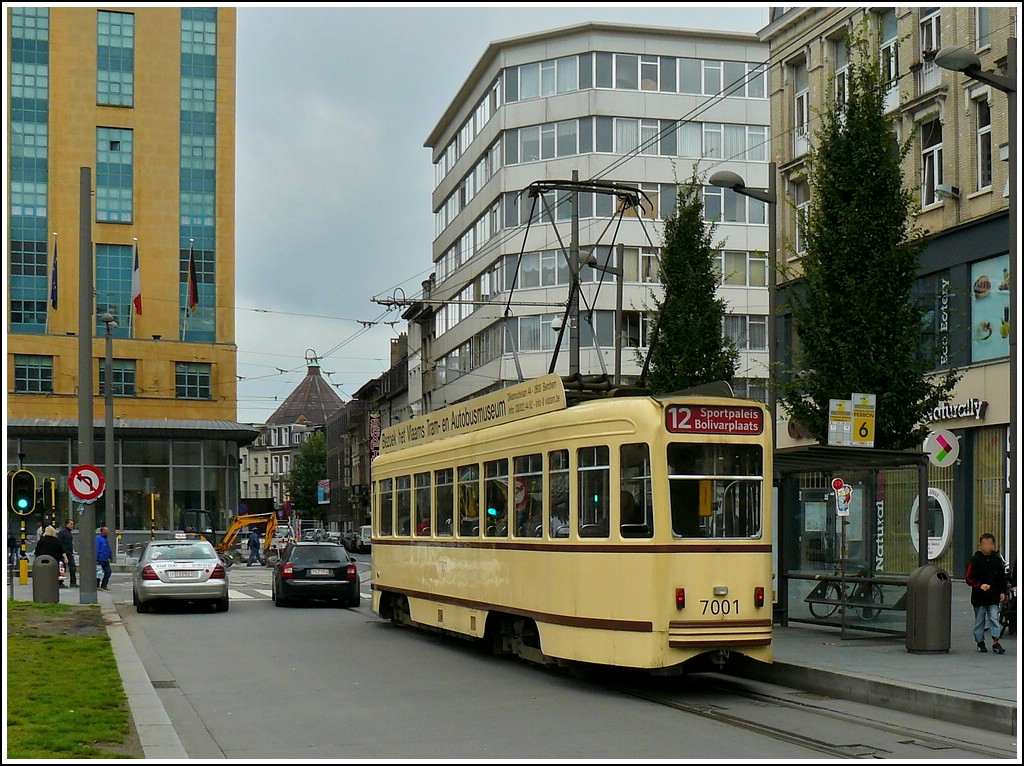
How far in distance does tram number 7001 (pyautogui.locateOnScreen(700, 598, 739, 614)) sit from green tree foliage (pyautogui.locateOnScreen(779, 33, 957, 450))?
7.96 metres

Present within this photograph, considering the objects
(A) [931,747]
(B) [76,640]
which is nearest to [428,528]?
(B) [76,640]

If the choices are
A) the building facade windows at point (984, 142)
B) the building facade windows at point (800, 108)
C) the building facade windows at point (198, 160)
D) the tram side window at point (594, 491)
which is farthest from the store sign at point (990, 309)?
the building facade windows at point (198, 160)

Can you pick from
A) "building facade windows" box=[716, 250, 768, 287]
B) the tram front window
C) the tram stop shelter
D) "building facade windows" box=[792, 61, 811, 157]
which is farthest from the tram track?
"building facade windows" box=[716, 250, 768, 287]

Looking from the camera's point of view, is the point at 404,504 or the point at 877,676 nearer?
the point at 877,676

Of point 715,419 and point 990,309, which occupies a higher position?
point 990,309

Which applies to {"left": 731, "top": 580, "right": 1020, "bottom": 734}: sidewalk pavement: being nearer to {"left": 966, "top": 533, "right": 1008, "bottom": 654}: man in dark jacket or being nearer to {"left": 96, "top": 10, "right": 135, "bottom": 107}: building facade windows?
{"left": 966, "top": 533, "right": 1008, "bottom": 654}: man in dark jacket

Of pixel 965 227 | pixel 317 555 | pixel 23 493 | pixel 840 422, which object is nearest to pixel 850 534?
pixel 840 422

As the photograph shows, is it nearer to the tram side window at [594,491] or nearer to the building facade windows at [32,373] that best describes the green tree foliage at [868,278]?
the tram side window at [594,491]

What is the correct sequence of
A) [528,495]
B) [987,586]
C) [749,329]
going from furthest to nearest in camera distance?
[749,329] < [987,586] < [528,495]

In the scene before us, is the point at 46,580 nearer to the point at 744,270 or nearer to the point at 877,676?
the point at 877,676

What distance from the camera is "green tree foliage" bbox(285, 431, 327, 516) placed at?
129250 mm

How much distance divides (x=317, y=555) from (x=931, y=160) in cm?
1653

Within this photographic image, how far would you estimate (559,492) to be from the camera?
14.6 metres

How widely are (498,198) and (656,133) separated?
699 centimetres
